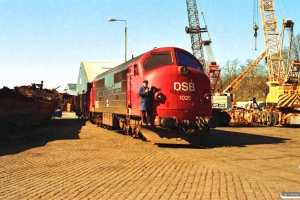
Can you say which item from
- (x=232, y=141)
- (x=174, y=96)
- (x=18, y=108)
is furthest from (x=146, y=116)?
(x=18, y=108)

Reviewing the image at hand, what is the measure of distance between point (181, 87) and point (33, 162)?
564 centimetres

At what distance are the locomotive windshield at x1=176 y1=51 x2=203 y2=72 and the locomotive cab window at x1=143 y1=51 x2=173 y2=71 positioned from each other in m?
0.36

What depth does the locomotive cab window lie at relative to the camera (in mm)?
12954

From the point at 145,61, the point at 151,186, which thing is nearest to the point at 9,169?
the point at 151,186

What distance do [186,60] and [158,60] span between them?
1.11 metres

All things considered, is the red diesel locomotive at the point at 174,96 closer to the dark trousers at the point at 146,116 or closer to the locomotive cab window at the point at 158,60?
the locomotive cab window at the point at 158,60

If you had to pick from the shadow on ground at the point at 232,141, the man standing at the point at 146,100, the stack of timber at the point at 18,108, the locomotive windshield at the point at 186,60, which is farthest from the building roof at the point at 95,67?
the man standing at the point at 146,100

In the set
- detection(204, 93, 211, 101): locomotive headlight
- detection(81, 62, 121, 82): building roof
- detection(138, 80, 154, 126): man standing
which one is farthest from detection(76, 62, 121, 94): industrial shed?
detection(204, 93, 211, 101): locomotive headlight

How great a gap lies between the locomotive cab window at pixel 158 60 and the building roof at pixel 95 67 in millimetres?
52400

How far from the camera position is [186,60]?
13328mm

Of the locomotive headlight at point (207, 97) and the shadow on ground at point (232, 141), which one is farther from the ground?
the locomotive headlight at point (207, 97)

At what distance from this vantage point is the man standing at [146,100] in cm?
1217

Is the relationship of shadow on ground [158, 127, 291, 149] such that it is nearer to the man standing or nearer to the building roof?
the man standing

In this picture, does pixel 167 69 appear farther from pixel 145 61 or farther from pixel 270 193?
pixel 270 193
